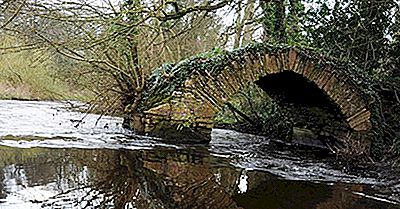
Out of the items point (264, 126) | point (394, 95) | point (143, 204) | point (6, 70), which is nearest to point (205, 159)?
point (143, 204)

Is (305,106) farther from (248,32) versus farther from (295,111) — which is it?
(248,32)

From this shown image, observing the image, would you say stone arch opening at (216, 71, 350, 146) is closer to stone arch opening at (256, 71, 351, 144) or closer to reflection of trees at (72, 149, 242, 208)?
stone arch opening at (256, 71, 351, 144)

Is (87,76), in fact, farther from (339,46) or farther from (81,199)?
(81,199)

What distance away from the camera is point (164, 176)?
5.25m

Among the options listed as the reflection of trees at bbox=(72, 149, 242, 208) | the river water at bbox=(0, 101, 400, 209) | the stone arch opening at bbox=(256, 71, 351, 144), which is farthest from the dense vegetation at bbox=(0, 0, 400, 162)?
the reflection of trees at bbox=(72, 149, 242, 208)

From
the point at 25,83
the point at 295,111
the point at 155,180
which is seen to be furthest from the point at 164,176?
the point at 25,83

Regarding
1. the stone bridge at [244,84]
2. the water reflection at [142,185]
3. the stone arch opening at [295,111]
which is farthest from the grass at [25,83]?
the water reflection at [142,185]

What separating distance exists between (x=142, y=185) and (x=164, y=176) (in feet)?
2.20

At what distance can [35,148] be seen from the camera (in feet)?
21.4

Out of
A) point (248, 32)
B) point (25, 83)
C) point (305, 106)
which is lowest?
point (305, 106)

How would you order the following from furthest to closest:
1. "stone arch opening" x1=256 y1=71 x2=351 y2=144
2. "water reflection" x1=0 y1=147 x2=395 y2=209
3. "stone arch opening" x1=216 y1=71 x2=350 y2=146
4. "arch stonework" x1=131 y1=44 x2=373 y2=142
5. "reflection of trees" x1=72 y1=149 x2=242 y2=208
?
"stone arch opening" x1=216 y1=71 x2=350 y2=146 < "stone arch opening" x1=256 y1=71 x2=351 y2=144 < "arch stonework" x1=131 y1=44 x2=373 y2=142 < "reflection of trees" x1=72 y1=149 x2=242 y2=208 < "water reflection" x1=0 y1=147 x2=395 y2=209

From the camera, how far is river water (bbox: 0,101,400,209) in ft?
13.2

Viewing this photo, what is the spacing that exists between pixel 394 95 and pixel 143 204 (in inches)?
260

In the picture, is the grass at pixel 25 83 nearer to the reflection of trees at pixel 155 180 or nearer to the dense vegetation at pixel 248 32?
the dense vegetation at pixel 248 32
